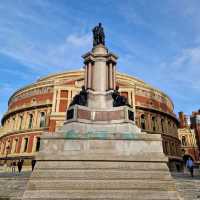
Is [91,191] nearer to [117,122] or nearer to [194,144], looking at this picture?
[117,122]

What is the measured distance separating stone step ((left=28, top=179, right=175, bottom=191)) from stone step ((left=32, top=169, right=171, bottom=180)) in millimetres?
162

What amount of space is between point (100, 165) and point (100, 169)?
0.53ft

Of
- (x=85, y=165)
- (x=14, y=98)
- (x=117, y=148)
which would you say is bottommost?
(x=85, y=165)

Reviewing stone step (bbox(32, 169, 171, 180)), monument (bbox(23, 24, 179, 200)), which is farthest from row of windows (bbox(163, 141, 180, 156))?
stone step (bbox(32, 169, 171, 180))

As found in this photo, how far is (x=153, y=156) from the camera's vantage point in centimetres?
796

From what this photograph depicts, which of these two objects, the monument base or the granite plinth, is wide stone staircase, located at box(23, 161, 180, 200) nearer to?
the monument base

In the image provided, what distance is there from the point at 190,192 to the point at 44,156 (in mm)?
6096

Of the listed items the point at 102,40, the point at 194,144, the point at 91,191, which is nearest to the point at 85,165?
the point at 91,191

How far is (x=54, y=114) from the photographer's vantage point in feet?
127

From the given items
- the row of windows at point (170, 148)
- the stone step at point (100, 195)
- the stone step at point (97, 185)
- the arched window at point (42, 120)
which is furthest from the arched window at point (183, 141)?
the stone step at point (100, 195)

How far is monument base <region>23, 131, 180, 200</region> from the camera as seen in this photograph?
22.2 ft

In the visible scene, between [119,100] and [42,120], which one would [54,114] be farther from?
[119,100]

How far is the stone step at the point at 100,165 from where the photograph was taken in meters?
7.52

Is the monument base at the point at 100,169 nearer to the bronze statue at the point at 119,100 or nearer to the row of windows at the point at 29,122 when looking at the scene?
the bronze statue at the point at 119,100
